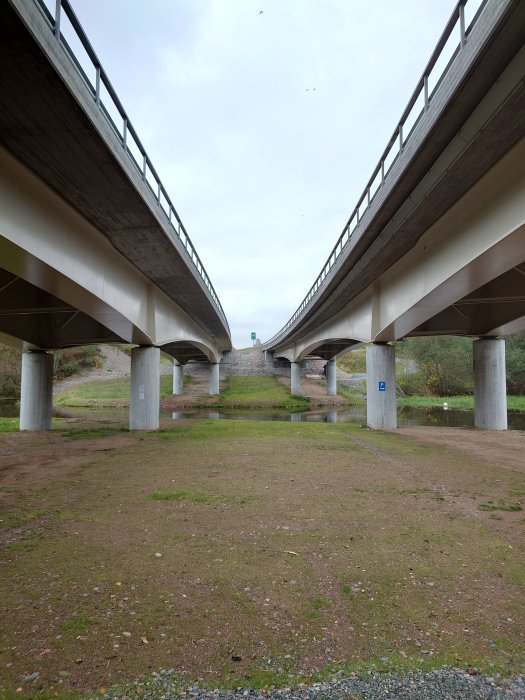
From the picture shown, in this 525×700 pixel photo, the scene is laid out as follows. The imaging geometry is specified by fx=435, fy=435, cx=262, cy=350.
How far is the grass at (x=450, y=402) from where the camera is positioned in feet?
135

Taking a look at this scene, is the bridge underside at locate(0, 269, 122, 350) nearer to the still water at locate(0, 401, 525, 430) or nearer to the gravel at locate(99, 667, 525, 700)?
the still water at locate(0, 401, 525, 430)

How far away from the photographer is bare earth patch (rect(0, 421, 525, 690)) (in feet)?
11.2

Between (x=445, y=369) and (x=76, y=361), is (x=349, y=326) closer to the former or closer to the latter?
(x=445, y=369)

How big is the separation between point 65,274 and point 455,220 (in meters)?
9.66

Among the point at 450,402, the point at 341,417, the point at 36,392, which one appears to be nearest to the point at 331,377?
the point at 450,402

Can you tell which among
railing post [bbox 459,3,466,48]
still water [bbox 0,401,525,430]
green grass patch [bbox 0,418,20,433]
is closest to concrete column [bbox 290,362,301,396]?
still water [bbox 0,401,525,430]

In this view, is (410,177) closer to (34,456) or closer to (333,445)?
(333,445)

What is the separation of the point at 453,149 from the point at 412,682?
8.19 m

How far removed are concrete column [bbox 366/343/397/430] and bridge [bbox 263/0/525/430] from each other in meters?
0.05

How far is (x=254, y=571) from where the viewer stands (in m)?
4.86

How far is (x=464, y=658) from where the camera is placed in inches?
131

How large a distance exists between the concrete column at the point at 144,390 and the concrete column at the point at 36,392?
15.8 ft

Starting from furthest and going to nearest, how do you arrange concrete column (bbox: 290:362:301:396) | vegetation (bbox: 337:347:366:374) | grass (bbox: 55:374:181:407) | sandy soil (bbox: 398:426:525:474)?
1. vegetation (bbox: 337:347:366:374)
2. concrete column (bbox: 290:362:301:396)
3. grass (bbox: 55:374:181:407)
4. sandy soil (bbox: 398:426:525:474)

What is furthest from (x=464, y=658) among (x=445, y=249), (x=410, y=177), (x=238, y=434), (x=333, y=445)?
(x=238, y=434)
